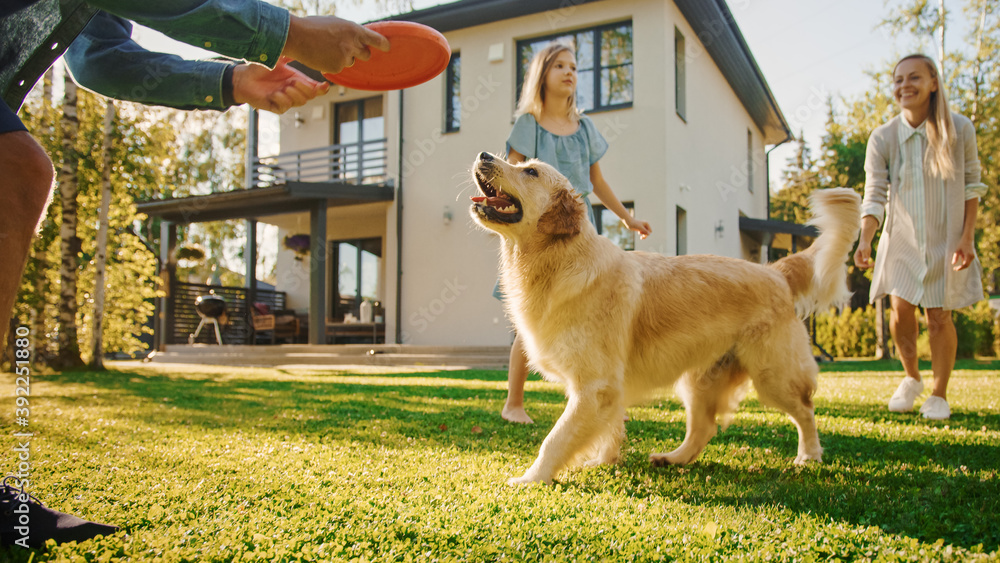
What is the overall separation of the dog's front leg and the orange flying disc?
5.31ft

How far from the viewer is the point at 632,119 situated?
1269 centimetres

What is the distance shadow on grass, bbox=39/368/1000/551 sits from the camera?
2.23 m

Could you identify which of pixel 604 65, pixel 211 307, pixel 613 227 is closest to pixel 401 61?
pixel 613 227

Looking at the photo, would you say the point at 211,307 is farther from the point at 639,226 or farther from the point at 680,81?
the point at 639,226

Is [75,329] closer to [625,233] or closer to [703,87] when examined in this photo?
[625,233]

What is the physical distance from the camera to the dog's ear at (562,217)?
9.97 ft

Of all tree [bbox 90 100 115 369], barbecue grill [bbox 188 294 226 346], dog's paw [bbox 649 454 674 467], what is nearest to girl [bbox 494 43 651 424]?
dog's paw [bbox 649 454 674 467]

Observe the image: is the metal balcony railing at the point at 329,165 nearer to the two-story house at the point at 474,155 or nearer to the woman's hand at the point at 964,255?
the two-story house at the point at 474,155

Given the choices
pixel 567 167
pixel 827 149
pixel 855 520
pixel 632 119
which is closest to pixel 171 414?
pixel 567 167

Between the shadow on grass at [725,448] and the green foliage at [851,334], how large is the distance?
1315 centimetres

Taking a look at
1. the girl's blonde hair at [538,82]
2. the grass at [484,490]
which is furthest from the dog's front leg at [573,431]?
the girl's blonde hair at [538,82]

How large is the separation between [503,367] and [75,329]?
24.9 feet

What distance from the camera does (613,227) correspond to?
12695mm

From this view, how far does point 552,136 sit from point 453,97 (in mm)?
10927
